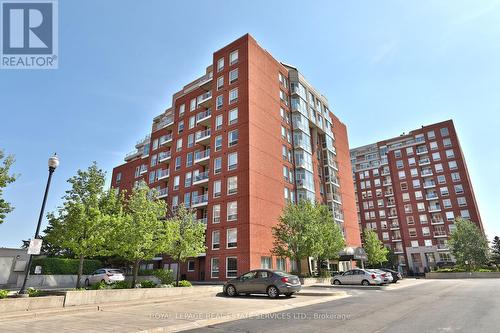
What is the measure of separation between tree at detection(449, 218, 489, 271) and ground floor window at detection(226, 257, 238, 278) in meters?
37.9

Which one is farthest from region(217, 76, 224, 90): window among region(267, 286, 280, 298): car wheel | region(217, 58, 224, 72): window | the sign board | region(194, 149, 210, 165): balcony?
the sign board

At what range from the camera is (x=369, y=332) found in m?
7.88

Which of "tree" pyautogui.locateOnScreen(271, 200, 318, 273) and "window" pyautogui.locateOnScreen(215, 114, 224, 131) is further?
"window" pyautogui.locateOnScreen(215, 114, 224, 131)

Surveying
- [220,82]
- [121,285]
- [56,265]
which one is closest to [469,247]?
[220,82]

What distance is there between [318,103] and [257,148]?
2228 cm

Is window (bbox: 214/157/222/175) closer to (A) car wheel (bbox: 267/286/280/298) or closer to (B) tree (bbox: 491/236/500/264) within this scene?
(A) car wheel (bbox: 267/286/280/298)

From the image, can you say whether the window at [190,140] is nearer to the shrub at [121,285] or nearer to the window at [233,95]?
the window at [233,95]

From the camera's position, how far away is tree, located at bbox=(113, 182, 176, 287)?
18094 millimetres

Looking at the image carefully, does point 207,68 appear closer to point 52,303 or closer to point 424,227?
point 52,303

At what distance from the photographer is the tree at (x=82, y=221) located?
15.8 m

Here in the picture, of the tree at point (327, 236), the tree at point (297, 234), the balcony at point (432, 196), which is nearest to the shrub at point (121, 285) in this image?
the tree at point (297, 234)

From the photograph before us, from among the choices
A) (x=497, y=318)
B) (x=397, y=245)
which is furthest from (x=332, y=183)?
(x=397, y=245)

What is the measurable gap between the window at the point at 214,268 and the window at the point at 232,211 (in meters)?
4.69

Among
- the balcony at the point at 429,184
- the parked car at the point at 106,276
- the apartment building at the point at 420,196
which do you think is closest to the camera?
the parked car at the point at 106,276
